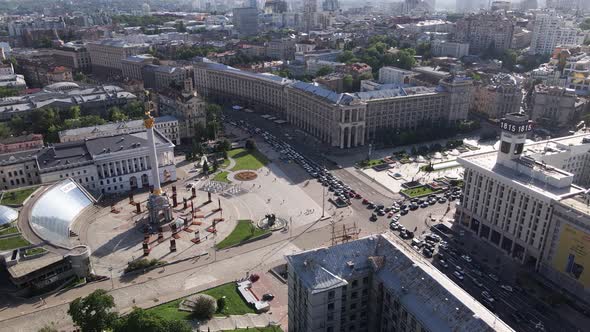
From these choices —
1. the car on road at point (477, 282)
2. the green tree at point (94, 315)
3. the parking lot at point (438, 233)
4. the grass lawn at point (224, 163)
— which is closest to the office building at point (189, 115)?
the grass lawn at point (224, 163)

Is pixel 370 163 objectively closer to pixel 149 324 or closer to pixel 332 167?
pixel 332 167

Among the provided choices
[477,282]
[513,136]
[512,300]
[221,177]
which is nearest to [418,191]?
[513,136]

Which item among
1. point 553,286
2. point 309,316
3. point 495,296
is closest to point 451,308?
point 309,316

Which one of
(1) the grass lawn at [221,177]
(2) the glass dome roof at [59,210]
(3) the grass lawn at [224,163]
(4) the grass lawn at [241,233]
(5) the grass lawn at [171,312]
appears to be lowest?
(3) the grass lawn at [224,163]

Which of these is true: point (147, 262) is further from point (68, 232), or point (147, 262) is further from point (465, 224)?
point (465, 224)

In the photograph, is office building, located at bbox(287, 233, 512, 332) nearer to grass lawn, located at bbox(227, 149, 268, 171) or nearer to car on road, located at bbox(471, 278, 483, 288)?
car on road, located at bbox(471, 278, 483, 288)

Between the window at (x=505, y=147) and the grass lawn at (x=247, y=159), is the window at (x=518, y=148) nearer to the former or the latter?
the window at (x=505, y=147)

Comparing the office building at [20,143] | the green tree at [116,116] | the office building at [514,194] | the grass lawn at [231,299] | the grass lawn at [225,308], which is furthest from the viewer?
the green tree at [116,116]
